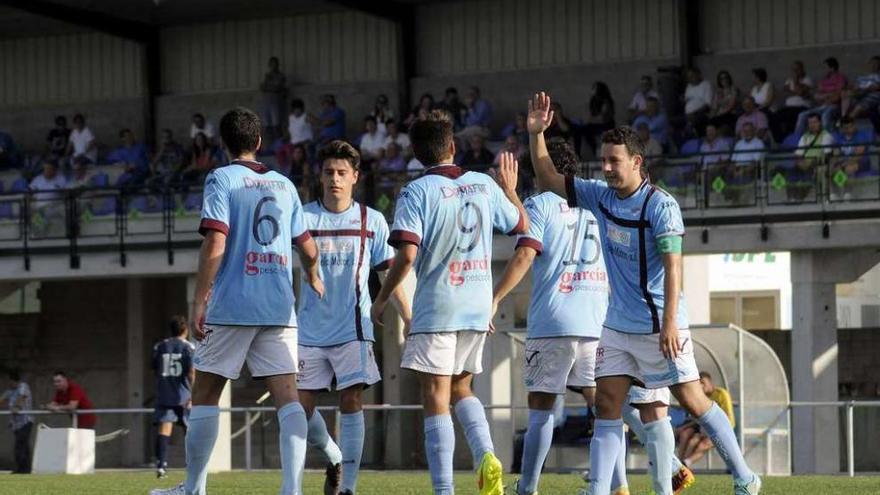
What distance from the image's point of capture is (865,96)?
24.8 metres

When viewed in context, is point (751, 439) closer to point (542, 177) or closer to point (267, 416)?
point (267, 416)

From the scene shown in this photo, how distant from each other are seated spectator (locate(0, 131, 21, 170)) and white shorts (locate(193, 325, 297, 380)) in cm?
2478

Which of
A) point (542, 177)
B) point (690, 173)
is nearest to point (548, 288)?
point (542, 177)

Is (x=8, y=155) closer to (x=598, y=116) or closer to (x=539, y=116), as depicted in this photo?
(x=598, y=116)

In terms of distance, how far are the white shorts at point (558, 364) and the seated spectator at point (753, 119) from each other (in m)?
13.8

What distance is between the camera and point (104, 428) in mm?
27844

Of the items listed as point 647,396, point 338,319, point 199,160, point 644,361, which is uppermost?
point 199,160

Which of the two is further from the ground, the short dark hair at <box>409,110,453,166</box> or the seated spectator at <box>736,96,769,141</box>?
the seated spectator at <box>736,96,769,141</box>

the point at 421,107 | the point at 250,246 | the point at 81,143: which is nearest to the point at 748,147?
the point at 421,107

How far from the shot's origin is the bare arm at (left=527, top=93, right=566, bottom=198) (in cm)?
998

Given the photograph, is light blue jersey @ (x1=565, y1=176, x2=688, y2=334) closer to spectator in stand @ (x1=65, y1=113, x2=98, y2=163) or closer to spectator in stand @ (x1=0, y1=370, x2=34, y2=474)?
spectator in stand @ (x1=0, y1=370, x2=34, y2=474)

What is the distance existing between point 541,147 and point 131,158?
2307 centimetres

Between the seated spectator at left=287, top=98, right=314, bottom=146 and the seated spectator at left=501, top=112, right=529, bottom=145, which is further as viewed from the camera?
the seated spectator at left=287, top=98, right=314, bottom=146

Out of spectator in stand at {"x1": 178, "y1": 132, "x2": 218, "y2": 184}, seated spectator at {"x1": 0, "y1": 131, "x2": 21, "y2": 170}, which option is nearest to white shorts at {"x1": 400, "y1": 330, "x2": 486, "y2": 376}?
spectator in stand at {"x1": 178, "y1": 132, "x2": 218, "y2": 184}
